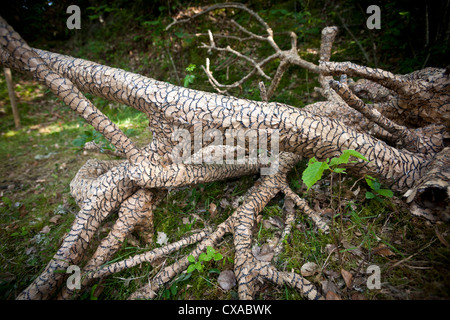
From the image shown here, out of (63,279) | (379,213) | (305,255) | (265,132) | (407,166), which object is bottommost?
(63,279)

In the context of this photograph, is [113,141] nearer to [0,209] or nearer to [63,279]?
[63,279]

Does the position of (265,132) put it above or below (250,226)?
above

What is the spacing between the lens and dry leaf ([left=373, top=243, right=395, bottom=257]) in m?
1.66

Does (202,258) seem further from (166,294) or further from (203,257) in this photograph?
(166,294)

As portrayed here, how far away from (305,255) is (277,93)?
10.8 feet

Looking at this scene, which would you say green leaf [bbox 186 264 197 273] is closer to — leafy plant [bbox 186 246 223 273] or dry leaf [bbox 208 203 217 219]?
leafy plant [bbox 186 246 223 273]

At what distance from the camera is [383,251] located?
168cm

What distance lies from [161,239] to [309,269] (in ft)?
5.07

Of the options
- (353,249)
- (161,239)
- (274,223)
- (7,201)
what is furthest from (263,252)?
(7,201)

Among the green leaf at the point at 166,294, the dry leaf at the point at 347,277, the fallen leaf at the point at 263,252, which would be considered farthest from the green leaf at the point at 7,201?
the dry leaf at the point at 347,277
